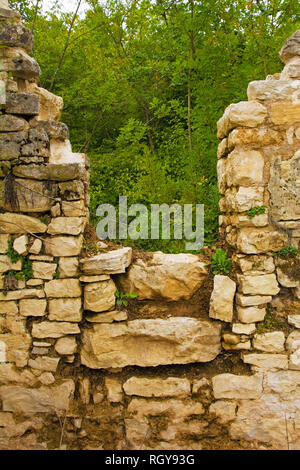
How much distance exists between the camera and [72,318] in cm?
302

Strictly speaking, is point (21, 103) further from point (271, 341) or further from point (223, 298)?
point (271, 341)

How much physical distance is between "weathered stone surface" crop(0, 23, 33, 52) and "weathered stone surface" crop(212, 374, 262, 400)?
3.51 m

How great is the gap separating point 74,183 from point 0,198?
661 millimetres

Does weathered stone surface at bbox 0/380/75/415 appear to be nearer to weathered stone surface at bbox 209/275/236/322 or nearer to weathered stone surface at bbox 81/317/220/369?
weathered stone surface at bbox 81/317/220/369

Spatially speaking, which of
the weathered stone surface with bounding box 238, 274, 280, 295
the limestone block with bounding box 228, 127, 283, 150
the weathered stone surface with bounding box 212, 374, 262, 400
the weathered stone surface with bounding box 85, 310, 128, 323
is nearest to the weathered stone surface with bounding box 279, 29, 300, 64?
the limestone block with bounding box 228, 127, 283, 150

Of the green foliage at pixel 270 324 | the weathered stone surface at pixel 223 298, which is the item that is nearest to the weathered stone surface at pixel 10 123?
the weathered stone surface at pixel 223 298

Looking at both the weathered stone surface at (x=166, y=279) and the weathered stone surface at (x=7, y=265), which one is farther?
the weathered stone surface at (x=166, y=279)

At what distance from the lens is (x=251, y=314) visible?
2967 millimetres

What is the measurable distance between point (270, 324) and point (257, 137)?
167cm

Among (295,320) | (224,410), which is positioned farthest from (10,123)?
(224,410)

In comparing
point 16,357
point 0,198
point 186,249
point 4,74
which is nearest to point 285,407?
point 186,249

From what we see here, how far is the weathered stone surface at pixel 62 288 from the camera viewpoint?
9.82 ft

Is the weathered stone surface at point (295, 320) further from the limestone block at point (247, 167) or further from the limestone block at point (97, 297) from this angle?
the limestone block at point (97, 297)

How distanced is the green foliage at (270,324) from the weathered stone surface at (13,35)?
329cm
